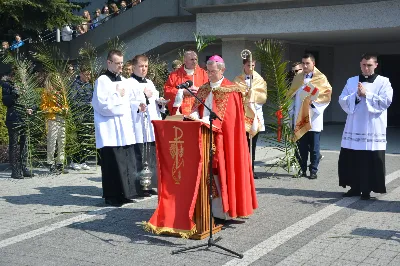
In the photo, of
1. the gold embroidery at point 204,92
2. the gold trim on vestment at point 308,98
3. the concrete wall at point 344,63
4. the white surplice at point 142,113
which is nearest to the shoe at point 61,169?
the white surplice at point 142,113

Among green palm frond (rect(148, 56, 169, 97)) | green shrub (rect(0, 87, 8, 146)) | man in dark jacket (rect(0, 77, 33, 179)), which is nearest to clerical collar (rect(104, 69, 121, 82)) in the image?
man in dark jacket (rect(0, 77, 33, 179))

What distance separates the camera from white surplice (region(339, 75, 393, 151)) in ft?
27.7

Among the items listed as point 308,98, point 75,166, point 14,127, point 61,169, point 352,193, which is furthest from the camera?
point 75,166

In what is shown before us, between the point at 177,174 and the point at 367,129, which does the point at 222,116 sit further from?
the point at 367,129

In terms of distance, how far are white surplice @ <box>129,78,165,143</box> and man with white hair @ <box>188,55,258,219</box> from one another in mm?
1826

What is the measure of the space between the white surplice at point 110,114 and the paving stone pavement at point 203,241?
956mm

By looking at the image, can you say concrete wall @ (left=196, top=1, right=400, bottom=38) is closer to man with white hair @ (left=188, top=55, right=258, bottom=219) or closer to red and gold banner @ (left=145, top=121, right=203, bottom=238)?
man with white hair @ (left=188, top=55, right=258, bottom=219)

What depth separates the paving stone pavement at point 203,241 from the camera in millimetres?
5918

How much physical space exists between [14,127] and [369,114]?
6.32m

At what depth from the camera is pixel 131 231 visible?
6941mm

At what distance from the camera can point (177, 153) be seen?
21.7 feet

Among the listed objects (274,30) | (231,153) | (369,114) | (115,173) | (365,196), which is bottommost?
(365,196)

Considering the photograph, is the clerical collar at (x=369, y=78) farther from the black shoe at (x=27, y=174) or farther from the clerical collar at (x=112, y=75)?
the black shoe at (x=27, y=174)

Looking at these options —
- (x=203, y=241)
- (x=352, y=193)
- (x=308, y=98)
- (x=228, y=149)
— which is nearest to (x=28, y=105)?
(x=308, y=98)
